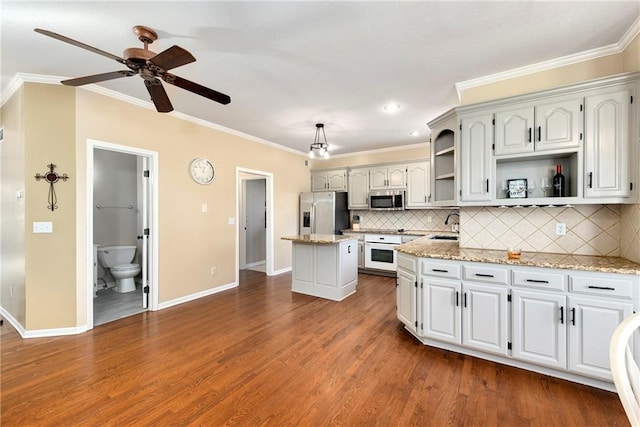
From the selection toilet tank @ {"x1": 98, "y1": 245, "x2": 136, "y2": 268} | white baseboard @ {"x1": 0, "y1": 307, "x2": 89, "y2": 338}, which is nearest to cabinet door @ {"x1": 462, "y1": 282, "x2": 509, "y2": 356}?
white baseboard @ {"x1": 0, "y1": 307, "x2": 89, "y2": 338}

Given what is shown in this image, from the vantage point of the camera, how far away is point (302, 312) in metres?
3.60

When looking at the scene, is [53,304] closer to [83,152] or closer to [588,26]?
[83,152]

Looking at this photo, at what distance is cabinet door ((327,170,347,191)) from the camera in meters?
6.29

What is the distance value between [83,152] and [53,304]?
1650mm

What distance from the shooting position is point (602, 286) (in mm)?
1989

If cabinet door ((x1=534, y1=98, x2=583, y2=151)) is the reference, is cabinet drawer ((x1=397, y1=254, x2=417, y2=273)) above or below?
below

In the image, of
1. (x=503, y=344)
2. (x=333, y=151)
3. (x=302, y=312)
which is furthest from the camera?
(x=333, y=151)

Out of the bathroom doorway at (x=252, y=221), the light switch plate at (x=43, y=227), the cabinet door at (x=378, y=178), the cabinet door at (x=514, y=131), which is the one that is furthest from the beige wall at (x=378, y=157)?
the light switch plate at (x=43, y=227)

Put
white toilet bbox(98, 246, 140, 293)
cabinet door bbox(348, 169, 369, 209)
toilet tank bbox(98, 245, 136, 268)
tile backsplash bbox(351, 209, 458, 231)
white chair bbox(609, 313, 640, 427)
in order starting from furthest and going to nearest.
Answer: cabinet door bbox(348, 169, 369, 209) → tile backsplash bbox(351, 209, 458, 231) → toilet tank bbox(98, 245, 136, 268) → white toilet bbox(98, 246, 140, 293) → white chair bbox(609, 313, 640, 427)

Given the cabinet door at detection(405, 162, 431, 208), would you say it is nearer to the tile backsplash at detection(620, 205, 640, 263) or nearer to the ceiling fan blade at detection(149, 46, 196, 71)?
the tile backsplash at detection(620, 205, 640, 263)

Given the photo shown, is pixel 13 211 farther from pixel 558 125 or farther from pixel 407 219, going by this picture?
pixel 407 219

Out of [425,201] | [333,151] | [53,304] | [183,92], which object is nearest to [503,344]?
[425,201]

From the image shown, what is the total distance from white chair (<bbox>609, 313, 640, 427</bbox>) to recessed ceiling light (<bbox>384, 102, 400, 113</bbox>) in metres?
3.16

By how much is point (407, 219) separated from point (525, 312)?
3.63 m
